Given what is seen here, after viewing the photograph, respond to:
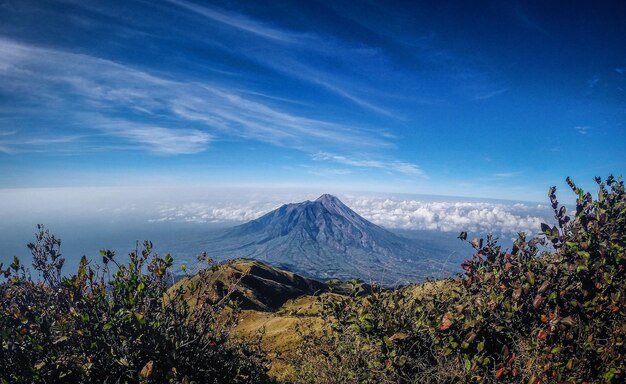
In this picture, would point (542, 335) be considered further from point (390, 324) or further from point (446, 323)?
point (390, 324)

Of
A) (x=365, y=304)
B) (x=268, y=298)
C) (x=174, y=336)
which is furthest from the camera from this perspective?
(x=268, y=298)

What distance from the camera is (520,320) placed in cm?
506

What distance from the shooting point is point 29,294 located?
17.6ft

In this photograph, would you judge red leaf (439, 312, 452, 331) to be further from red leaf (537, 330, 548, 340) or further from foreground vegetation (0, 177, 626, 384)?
red leaf (537, 330, 548, 340)

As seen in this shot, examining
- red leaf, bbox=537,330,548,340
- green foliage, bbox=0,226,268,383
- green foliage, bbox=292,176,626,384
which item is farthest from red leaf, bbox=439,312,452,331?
green foliage, bbox=0,226,268,383

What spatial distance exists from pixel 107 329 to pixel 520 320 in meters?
6.41

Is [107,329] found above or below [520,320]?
below

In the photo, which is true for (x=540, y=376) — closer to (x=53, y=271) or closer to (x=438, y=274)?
(x=438, y=274)

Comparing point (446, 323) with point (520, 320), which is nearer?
point (446, 323)

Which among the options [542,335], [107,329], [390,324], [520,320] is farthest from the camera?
[390,324]

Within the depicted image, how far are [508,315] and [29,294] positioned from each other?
7.79 m

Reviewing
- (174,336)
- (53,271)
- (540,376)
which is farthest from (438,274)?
(53,271)

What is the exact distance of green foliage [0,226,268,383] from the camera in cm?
449

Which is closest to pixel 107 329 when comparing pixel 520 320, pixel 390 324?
pixel 390 324
